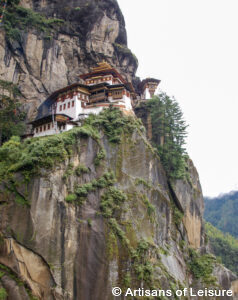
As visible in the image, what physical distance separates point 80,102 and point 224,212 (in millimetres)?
106071

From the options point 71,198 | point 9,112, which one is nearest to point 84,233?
point 71,198

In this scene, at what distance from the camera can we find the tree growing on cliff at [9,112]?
32.2 m

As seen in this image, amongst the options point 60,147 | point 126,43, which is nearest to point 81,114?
point 60,147

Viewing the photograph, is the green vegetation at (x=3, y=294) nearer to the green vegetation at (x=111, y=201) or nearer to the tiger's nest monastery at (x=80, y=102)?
the green vegetation at (x=111, y=201)

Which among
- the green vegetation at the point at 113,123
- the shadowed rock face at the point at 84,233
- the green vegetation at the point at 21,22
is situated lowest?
the shadowed rock face at the point at 84,233

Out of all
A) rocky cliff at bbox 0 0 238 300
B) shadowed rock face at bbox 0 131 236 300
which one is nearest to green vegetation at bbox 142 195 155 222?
rocky cliff at bbox 0 0 238 300

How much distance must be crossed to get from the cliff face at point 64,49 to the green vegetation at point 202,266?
2762cm

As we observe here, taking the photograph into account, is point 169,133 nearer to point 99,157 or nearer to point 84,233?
point 99,157

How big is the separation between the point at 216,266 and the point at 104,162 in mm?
19805

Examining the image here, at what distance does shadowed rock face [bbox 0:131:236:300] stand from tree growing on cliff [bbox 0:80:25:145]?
34.7 ft

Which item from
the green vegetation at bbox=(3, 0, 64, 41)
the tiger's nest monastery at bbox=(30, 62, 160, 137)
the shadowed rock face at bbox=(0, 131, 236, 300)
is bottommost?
the shadowed rock face at bbox=(0, 131, 236, 300)

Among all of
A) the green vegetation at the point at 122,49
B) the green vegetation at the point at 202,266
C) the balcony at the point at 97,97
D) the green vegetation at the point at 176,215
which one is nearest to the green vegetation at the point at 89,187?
the green vegetation at the point at 176,215

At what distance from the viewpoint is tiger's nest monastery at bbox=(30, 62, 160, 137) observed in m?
31.7

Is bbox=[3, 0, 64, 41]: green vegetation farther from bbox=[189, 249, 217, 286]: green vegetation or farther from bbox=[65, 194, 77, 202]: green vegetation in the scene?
bbox=[189, 249, 217, 286]: green vegetation
